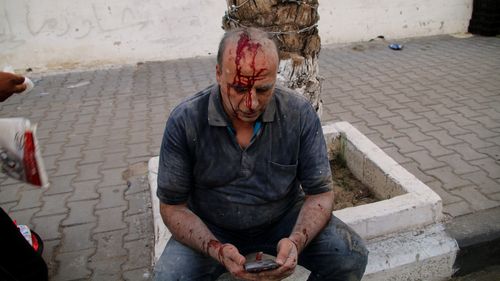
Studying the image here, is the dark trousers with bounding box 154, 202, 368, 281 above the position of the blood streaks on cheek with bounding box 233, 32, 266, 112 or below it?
below

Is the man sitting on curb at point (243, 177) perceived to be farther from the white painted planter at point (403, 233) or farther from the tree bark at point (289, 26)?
the tree bark at point (289, 26)

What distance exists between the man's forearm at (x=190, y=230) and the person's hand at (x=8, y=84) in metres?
0.97

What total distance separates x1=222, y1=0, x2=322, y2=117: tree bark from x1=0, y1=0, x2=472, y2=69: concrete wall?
4.76m

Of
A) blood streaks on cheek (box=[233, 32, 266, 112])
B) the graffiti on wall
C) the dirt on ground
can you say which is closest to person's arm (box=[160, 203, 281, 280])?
blood streaks on cheek (box=[233, 32, 266, 112])

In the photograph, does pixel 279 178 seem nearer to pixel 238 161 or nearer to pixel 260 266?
pixel 238 161

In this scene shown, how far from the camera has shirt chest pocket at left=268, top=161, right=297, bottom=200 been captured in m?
2.10

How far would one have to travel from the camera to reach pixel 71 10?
674 cm

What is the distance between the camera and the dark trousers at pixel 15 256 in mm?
2247

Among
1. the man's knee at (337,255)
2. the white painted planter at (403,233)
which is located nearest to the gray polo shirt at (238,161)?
Result: the man's knee at (337,255)

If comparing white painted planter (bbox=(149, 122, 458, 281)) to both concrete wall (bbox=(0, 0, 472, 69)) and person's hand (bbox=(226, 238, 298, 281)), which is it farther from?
concrete wall (bbox=(0, 0, 472, 69))

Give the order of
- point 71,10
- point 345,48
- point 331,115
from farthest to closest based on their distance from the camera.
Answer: point 345,48
point 71,10
point 331,115

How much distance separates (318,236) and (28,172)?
1.43m

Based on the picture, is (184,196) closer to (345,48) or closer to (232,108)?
(232,108)

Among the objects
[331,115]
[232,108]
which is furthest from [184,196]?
[331,115]
